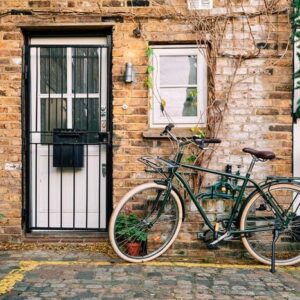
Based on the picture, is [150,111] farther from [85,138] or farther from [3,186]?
[3,186]

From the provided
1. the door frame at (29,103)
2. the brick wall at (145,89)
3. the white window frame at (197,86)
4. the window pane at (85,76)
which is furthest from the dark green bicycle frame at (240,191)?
the window pane at (85,76)

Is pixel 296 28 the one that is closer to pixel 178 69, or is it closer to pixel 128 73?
pixel 178 69

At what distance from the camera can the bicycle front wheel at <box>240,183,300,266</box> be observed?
4.35 meters

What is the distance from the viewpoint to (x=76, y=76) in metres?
5.20

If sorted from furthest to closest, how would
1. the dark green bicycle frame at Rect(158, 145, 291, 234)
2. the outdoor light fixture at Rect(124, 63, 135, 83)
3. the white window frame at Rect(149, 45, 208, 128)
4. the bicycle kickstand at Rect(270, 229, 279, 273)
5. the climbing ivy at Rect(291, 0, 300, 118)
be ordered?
the white window frame at Rect(149, 45, 208, 128)
the outdoor light fixture at Rect(124, 63, 135, 83)
the climbing ivy at Rect(291, 0, 300, 118)
the dark green bicycle frame at Rect(158, 145, 291, 234)
the bicycle kickstand at Rect(270, 229, 279, 273)

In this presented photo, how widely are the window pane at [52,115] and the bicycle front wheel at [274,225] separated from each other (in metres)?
2.43

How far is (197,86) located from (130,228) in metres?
1.87

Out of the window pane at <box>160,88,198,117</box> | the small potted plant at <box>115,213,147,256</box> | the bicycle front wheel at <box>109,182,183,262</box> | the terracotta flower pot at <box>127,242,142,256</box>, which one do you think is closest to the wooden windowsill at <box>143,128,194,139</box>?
the window pane at <box>160,88,198,117</box>

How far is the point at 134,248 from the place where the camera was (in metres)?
4.46

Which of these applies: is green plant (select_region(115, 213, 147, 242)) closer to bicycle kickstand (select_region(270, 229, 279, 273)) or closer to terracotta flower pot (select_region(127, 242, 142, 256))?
terracotta flower pot (select_region(127, 242, 142, 256))

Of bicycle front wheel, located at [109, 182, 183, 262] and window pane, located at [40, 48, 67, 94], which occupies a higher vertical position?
window pane, located at [40, 48, 67, 94]

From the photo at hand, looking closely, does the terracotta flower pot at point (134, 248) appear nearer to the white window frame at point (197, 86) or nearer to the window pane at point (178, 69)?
the white window frame at point (197, 86)

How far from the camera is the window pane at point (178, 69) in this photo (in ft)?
16.7

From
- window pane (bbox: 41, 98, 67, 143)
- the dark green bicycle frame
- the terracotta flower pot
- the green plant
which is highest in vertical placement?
window pane (bbox: 41, 98, 67, 143)
